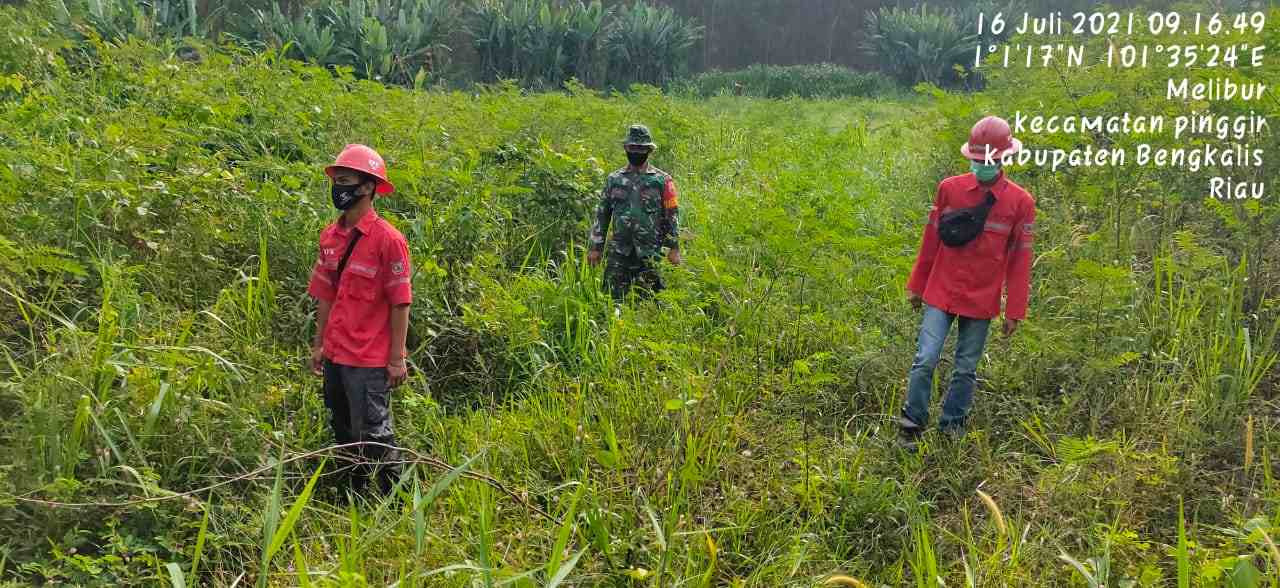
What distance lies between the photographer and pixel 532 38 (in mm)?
19031

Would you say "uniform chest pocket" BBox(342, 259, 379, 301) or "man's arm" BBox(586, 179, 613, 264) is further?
"man's arm" BBox(586, 179, 613, 264)

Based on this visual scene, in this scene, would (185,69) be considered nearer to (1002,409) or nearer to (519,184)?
(519,184)

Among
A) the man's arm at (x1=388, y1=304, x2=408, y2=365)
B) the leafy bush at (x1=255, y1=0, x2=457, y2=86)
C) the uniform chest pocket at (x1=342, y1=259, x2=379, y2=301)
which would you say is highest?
the leafy bush at (x1=255, y1=0, x2=457, y2=86)

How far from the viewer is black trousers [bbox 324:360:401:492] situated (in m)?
3.64

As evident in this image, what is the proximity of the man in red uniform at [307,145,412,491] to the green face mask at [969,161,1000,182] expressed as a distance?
8.31ft

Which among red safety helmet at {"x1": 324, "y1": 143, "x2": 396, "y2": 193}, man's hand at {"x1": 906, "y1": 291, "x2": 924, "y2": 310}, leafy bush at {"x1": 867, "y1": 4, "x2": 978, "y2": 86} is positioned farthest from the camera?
leafy bush at {"x1": 867, "y1": 4, "x2": 978, "y2": 86}

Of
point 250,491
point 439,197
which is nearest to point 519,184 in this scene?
point 439,197

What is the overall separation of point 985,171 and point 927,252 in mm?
464

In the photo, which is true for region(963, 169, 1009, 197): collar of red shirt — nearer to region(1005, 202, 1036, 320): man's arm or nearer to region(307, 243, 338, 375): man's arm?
region(1005, 202, 1036, 320): man's arm

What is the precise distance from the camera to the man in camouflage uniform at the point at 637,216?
219 inches

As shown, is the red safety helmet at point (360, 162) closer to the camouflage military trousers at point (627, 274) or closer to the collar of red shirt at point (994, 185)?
the camouflage military trousers at point (627, 274)

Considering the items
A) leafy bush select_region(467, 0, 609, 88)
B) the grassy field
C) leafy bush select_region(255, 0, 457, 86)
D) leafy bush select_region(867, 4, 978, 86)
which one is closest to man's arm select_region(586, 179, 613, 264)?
the grassy field

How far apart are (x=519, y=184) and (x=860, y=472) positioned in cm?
361

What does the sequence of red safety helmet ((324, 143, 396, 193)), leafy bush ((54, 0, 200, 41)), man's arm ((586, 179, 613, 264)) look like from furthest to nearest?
leafy bush ((54, 0, 200, 41)), man's arm ((586, 179, 613, 264)), red safety helmet ((324, 143, 396, 193))
